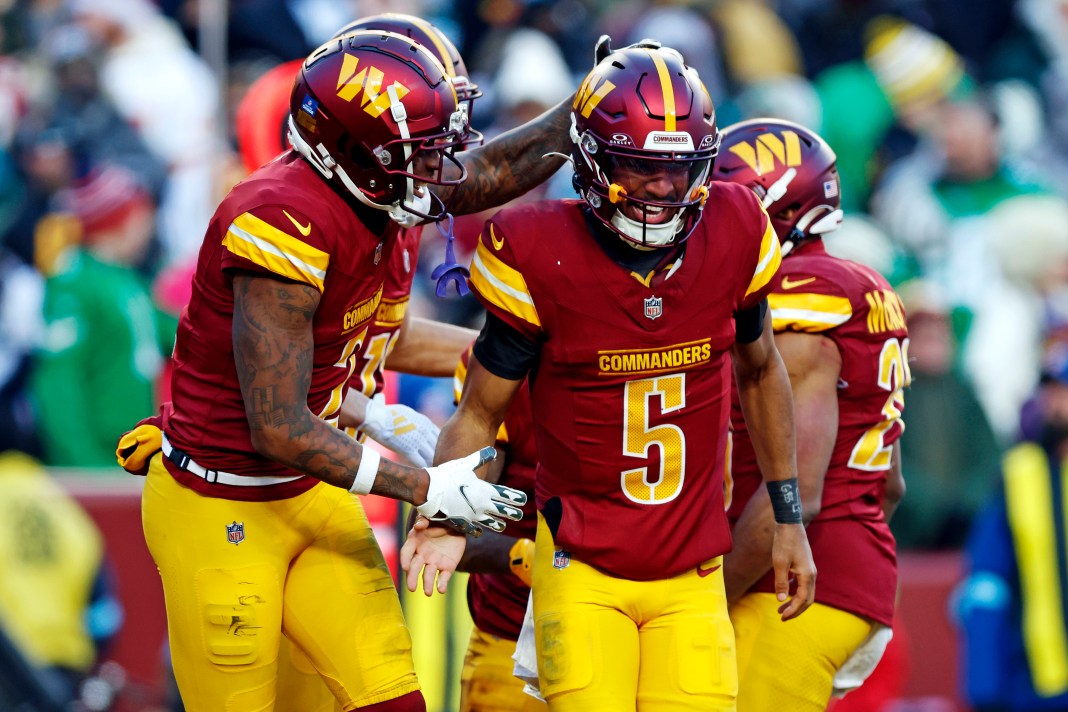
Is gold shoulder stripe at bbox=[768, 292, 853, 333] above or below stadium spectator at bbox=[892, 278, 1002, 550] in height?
above

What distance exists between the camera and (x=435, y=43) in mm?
5258

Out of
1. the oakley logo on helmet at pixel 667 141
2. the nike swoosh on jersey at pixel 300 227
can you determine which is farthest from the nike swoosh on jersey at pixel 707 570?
the nike swoosh on jersey at pixel 300 227

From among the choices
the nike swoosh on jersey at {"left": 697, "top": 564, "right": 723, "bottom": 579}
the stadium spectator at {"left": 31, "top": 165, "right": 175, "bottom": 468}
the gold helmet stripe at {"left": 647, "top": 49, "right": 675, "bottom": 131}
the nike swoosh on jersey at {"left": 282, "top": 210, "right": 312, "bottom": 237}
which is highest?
the gold helmet stripe at {"left": 647, "top": 49, "right": 675, "bottom": 131}

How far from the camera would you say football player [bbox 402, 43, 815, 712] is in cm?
441

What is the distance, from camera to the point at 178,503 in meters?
4.80

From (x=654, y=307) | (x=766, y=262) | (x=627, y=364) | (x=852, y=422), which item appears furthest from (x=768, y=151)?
(x=627, y=364)

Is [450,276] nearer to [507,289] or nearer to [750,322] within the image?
[507,289]

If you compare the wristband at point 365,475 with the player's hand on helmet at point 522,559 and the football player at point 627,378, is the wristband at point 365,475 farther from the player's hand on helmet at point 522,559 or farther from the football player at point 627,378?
the player's hand on helmet at point 522,559

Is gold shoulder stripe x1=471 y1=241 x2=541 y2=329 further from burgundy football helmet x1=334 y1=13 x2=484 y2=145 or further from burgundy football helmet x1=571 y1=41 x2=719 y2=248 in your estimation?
burgundy football helmet x1=334 y1=13 x2=484 y2=145

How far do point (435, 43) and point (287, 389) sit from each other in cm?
133

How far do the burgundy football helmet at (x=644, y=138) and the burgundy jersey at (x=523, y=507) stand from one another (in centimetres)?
91

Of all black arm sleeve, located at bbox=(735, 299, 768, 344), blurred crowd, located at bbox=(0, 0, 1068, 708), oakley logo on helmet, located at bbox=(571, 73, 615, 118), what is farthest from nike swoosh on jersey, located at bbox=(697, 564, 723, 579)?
blurred crowd, located at bbox=(0, 0, 1068, 708)

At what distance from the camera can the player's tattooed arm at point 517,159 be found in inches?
205

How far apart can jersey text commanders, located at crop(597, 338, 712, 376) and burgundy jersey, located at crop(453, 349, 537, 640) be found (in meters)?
0.75
